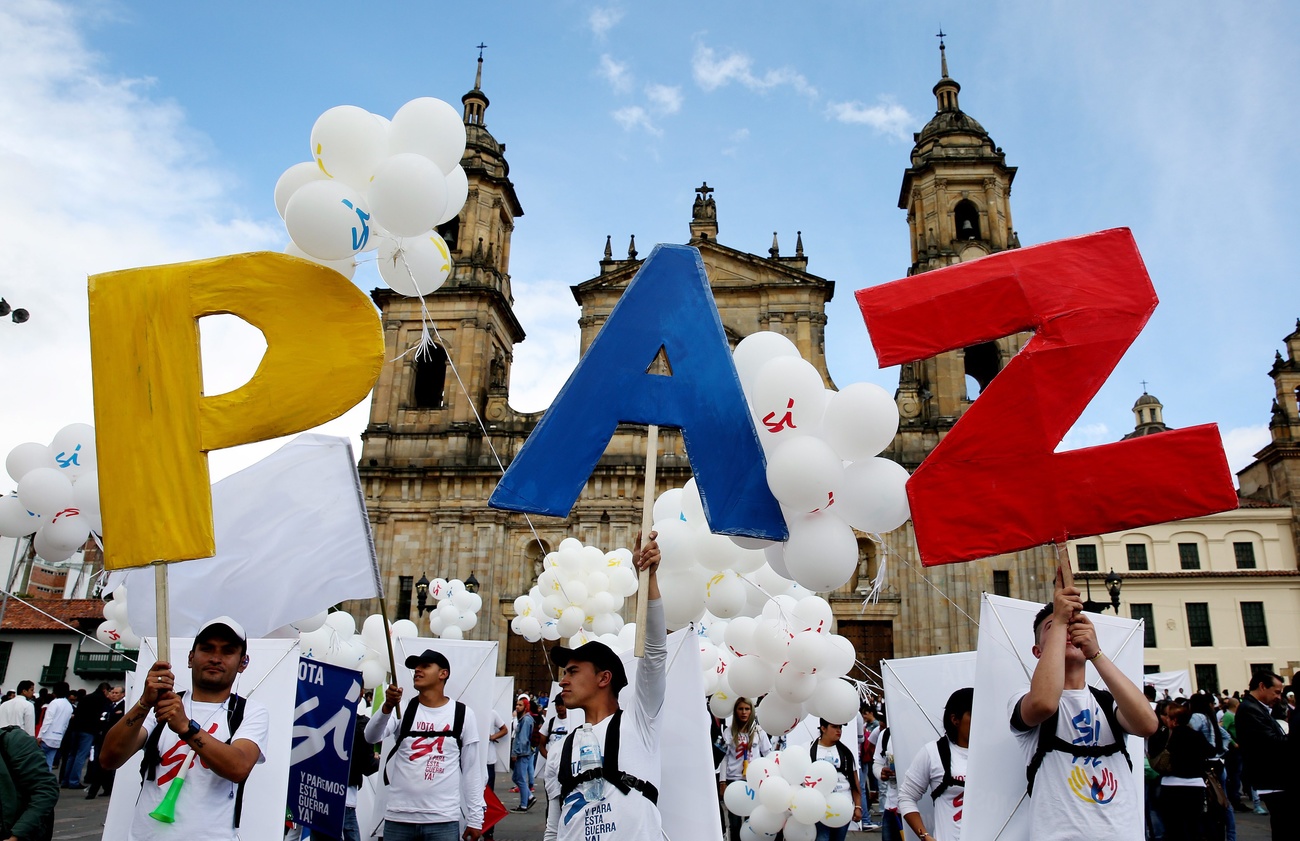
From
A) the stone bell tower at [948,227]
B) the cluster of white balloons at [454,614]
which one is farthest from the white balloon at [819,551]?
the stone bell tower at [948,227]

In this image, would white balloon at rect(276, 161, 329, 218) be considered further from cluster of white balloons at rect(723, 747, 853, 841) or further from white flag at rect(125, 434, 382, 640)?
cluster of white balloons at rect(723, 747, 853, 841)

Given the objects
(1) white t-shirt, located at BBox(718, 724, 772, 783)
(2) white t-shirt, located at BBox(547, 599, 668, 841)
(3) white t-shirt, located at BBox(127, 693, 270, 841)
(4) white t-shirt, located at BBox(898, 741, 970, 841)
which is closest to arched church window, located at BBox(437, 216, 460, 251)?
(1) white t-shirt, located at BBox(718, 724, 772, 783)

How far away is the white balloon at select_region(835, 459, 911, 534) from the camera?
4.51 m

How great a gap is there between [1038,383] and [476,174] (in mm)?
28876

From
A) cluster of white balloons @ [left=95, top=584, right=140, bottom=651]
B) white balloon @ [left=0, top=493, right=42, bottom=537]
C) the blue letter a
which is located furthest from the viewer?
cluster of white balloons @ [left=95, top=584, right=140, bottom=651]

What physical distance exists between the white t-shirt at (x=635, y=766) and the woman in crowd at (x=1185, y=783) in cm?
669

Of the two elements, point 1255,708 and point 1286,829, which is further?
point 1255,708

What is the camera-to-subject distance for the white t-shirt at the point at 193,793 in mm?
3402

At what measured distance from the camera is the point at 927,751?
5.23 meters

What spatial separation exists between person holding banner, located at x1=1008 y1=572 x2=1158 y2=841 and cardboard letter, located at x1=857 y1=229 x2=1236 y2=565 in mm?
462

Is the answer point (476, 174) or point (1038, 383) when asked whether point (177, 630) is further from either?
point (476, 174)

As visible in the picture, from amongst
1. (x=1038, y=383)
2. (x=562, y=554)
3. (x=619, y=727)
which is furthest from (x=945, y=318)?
(x=562, y=554)

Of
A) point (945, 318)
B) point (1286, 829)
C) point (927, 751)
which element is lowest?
point (1286, 829)

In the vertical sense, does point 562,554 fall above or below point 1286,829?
above
